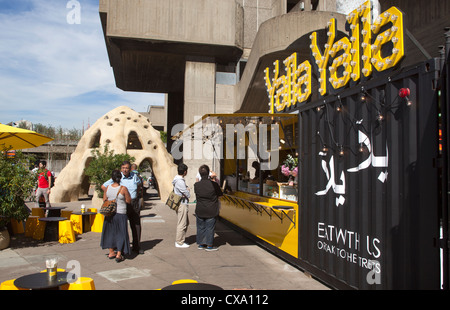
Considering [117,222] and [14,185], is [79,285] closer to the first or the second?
[117,222]

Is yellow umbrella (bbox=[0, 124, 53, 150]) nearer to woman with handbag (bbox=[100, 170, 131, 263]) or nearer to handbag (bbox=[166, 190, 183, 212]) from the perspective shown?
woman with handbag (bbox=[100, 170, 131, 263])

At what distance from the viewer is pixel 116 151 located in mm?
17766

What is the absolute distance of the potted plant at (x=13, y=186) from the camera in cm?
759

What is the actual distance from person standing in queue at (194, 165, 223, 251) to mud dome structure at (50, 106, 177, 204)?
10739 millimetres

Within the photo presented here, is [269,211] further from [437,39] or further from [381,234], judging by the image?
[437,39]

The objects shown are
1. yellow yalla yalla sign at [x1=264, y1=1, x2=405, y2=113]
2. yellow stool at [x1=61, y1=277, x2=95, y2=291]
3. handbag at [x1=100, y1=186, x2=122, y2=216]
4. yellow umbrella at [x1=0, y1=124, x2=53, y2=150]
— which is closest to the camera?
yellow stool at [x1=61, y1=277, x2=95, y2=291]

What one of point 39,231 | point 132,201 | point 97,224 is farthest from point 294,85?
point 39,231

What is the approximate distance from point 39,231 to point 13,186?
6.02ft

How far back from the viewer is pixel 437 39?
406 inches

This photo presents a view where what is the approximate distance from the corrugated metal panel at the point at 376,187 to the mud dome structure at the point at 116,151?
13929 mm

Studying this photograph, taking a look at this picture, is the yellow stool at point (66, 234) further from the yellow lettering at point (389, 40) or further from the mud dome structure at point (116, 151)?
the mud dome structure at point (116, 151)

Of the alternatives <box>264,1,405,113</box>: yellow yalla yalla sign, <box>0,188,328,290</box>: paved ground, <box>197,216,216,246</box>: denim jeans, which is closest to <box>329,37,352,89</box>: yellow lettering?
<box>264,1,405,113</box>: yellow yalla yalla sign

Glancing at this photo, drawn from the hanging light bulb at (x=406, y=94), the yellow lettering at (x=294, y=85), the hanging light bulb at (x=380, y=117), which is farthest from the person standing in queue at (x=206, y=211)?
the hanging light bulb at (x=406, y=94)

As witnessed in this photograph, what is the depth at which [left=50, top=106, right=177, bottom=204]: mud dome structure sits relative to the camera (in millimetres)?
18250
